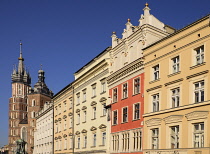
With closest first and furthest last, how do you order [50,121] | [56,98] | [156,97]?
[156,97], [56,98], [50,121]

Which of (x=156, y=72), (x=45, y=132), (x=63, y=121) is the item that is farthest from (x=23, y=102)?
(x=156, y=72)

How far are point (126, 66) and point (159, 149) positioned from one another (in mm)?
9673

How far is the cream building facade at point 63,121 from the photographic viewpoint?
48938 millimetres

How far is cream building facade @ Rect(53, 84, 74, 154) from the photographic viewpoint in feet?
161

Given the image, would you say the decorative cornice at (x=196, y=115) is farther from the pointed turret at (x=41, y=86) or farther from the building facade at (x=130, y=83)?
the pointed turret at (x=41, y=86)

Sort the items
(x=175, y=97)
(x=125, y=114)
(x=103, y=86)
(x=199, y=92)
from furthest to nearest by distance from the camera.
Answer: (x=103, y=86)
(x=125, y=114)
(x=175, y=97)
(x=199, y=92)

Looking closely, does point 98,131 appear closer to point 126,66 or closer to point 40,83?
point 126,66

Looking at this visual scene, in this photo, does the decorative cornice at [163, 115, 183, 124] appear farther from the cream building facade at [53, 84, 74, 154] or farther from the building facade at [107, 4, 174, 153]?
the cream building facade at [53, 84, 74, 154]

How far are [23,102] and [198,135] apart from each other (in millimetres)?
140153

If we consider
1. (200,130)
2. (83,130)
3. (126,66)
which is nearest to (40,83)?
(83,130)

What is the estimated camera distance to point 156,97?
27.9 metres

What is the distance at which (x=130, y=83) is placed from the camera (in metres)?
31.9

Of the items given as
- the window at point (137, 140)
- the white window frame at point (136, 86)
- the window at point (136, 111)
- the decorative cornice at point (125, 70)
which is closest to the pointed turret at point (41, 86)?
the decorative cornice at point (125, 70)

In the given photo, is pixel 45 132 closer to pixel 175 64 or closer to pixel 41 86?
pixel 175 64
